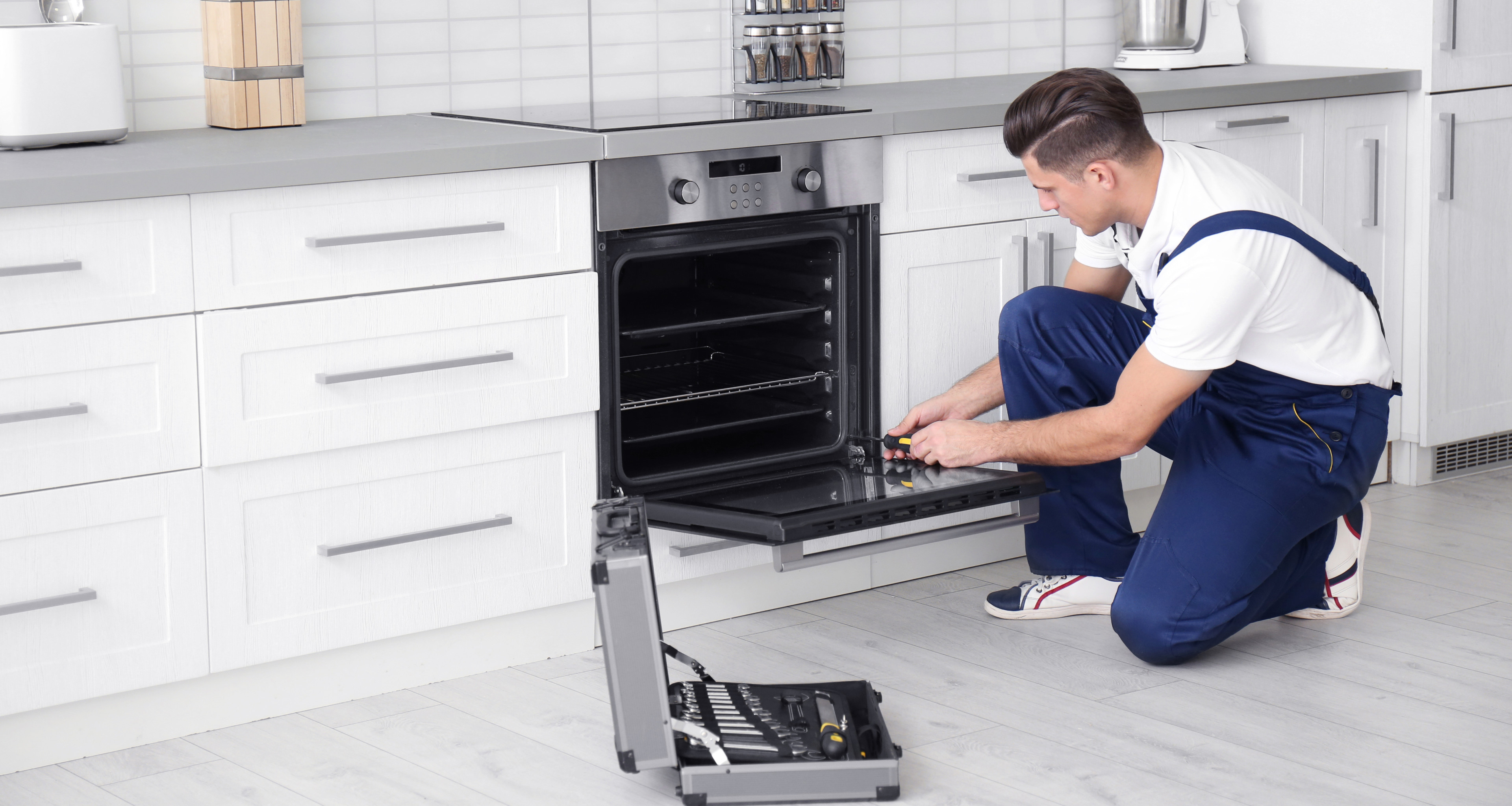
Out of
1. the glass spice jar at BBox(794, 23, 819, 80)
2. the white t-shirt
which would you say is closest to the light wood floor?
the white t-shirt

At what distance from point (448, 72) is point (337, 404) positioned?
1002 millimetres

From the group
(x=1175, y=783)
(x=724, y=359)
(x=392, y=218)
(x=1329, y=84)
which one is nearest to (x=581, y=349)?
(x=392, y=218)

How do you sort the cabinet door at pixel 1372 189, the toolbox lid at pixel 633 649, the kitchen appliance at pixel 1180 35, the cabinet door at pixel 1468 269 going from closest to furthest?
the toolbox lid at pixel 633 649
the cabinet door at pixel 1372 189
the cabinet door at pixel 1468 269
the kitchen appliance at pixel 1180 35

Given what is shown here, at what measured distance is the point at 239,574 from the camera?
2.51 meters

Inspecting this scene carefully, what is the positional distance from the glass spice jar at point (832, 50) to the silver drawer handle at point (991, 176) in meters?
0.59

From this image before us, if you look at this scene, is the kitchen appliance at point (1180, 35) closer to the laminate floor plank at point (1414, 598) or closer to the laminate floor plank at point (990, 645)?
the laminate floor plank at point (1414, 598)

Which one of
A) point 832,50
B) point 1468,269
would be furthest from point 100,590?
point 1468,269

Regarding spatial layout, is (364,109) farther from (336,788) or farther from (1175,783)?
(1175,783)

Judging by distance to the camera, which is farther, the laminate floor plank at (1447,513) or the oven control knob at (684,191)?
the laminate floor plank at (1447,513)

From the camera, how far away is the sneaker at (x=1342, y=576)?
2992 mm

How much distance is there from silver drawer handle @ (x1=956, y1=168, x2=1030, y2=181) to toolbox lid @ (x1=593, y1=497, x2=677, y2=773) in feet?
3.88

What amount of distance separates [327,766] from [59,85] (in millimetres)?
1122

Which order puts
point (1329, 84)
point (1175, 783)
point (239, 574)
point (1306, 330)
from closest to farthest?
point (1175, 783) → point (239, 574) → point (1306, 330) → point (1329, 84)

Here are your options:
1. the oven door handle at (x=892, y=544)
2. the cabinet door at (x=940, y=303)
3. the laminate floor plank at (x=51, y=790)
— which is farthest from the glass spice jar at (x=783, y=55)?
the laminate floor plank at (x=51, y=790)
